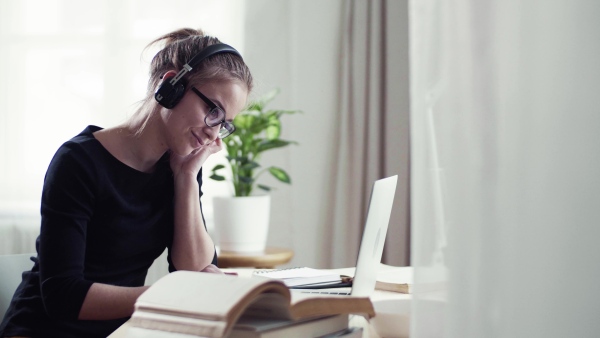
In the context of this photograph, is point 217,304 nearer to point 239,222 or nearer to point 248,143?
point 239,222

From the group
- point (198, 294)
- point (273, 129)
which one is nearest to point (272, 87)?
point (273, 129)

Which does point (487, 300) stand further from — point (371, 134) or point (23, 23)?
point (23, 23)

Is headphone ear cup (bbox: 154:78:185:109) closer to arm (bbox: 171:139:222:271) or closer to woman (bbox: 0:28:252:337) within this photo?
woman (bbox: 0:28:252:337)

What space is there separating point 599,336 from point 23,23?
3.34 m

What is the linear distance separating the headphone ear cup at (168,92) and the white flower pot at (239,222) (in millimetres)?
1419

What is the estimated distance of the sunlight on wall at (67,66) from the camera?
329cm

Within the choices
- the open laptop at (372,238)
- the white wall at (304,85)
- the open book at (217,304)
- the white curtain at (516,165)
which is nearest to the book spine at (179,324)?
the open book at (217,304)

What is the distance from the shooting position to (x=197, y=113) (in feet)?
4.53

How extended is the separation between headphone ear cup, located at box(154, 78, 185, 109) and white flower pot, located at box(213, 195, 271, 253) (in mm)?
1419

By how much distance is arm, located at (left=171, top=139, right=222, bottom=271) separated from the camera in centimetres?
152

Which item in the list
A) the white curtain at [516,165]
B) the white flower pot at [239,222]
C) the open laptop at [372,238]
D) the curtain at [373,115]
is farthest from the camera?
the curtain at [373,115]

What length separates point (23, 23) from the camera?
3336mm

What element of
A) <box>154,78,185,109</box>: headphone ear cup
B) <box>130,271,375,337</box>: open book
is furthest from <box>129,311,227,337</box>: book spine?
<box>154,78,185,109</box>: headphone ear cup

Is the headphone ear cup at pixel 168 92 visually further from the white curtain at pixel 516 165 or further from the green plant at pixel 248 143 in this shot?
the green plant at pixel 248 143
